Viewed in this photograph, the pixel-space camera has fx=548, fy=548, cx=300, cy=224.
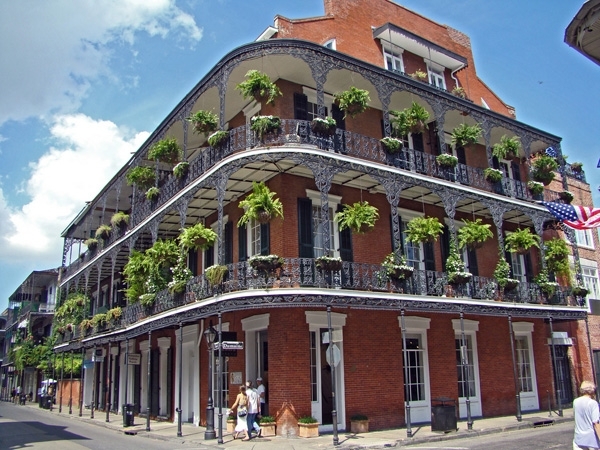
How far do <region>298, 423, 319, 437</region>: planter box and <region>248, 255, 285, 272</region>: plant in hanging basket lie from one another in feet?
12.9

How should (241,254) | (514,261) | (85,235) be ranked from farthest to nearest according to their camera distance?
1. (85,235)
2. (514,261)
3. (241,254)

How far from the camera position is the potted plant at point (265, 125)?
14.4 meters

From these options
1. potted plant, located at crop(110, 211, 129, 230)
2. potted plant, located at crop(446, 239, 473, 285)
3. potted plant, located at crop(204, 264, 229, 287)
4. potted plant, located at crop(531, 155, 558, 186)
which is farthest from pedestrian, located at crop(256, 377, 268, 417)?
potted plant, located at crop(531, 155, 558, 186)

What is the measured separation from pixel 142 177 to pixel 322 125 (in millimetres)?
8475

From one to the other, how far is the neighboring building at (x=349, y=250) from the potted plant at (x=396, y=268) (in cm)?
20

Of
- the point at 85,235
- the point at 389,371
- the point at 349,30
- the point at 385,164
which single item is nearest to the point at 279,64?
the point at 385,164

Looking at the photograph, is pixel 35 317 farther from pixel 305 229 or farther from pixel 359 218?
pixel 359 218

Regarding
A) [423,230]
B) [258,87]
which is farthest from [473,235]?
[258,87]

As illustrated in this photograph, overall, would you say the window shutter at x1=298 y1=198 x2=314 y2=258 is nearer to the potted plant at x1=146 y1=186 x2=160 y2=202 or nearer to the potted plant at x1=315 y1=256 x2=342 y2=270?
the potted plant at x1=315 y1=256 x2=342 y2=270

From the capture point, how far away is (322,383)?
604 inches

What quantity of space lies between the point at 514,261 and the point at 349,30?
35.6 feet

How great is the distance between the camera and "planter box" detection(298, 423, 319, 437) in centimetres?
1345

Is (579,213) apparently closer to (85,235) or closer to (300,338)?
(300,338)

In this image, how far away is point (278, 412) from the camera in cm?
1388
